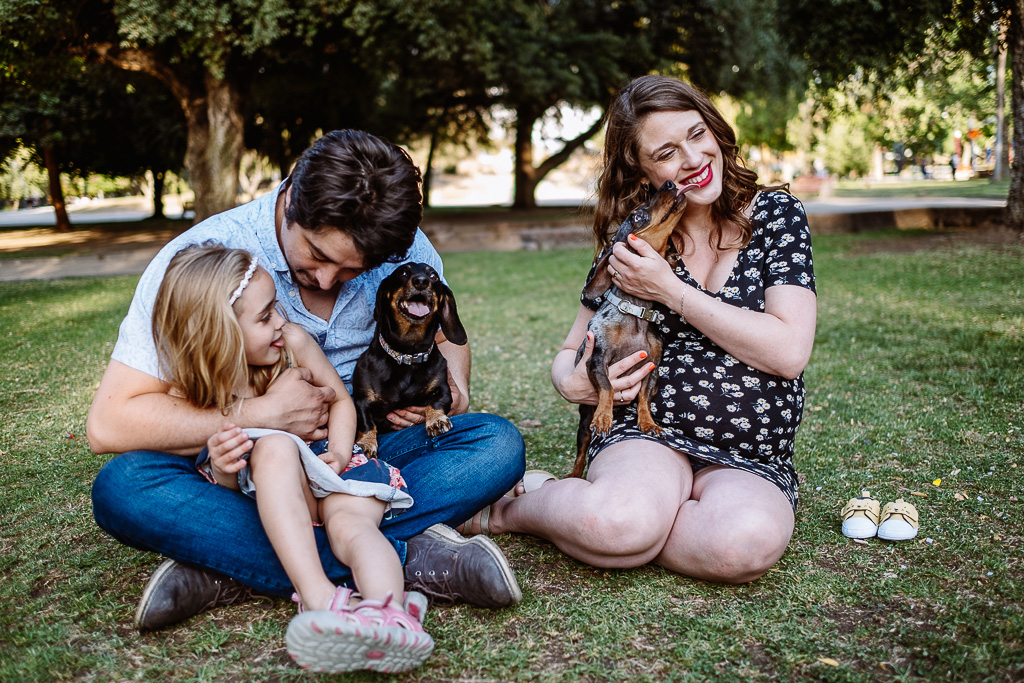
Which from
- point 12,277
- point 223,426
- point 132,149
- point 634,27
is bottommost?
point 12,277

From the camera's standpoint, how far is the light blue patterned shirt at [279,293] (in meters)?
2.33

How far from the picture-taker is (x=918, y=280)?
8.89 meters

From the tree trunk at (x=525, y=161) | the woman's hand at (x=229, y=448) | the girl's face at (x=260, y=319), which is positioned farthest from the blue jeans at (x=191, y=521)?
the tree trunk at (x=525, y=161)

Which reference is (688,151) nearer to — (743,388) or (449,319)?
(743,388)

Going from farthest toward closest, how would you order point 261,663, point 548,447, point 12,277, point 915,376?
point 12,277 → point 915,376 → point 548,447 → point 261,663

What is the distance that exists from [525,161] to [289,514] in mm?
22896

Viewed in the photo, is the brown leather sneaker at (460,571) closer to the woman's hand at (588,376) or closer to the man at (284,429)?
the man at (284,429)

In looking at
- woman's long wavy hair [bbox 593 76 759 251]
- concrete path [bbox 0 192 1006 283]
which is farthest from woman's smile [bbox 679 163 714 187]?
concrete path [bbox 0 192 1006 283]

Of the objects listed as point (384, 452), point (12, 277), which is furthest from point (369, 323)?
point (12, 277)

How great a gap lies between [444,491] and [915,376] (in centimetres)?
380

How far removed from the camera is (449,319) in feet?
9.93

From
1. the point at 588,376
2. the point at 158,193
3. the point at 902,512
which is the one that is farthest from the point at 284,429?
the point at 158,193

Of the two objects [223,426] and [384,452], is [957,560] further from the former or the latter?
[223,426]

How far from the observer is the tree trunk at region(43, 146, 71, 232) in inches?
930
